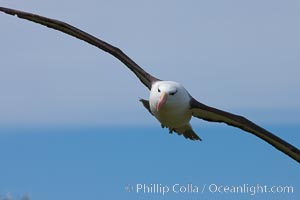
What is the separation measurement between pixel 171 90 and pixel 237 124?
4.90ft

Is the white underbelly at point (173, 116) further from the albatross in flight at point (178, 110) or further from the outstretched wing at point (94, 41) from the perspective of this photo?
the outstretched wing at point (94, 41)

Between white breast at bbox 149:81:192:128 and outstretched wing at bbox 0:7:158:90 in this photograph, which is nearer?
white breast at bbox 149:81:192:128

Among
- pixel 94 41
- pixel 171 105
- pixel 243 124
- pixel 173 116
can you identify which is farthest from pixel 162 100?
pixel 94 41

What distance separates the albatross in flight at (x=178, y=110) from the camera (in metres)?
Result: 16.0

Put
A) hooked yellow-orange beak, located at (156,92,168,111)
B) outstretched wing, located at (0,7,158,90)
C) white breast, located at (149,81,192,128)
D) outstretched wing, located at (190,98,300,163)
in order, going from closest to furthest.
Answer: hooked yellow-orange beak, located at (156,92,168,111) < white breast, located at (149,81,192,128) < outstretched wing, located at (190,98,300,163) < outstretched wing, located at (0,7,158,90)

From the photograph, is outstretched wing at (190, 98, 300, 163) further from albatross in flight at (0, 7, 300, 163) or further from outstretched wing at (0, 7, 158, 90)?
outstretched wing at (0, 7, 158, 90)

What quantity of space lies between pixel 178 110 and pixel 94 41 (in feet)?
8.31

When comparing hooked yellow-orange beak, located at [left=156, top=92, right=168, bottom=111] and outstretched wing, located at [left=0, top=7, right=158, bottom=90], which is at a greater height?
outstretched wing, located at [left=0, top=7, right=158, bottom=90]

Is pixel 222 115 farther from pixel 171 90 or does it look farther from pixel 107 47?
pixel 107 47

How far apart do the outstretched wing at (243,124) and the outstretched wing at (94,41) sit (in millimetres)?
1009

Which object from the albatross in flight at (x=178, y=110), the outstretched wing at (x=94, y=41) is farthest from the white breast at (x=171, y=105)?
the outstretched wing at (x=94, y=41)

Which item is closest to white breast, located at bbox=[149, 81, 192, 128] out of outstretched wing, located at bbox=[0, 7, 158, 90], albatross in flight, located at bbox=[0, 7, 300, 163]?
albatross in flight, located at bbox=[0, 7, 300, 163]

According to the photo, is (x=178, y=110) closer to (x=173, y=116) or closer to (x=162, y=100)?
(x=173, y=116)

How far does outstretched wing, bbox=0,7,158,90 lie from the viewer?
17.3 metres
